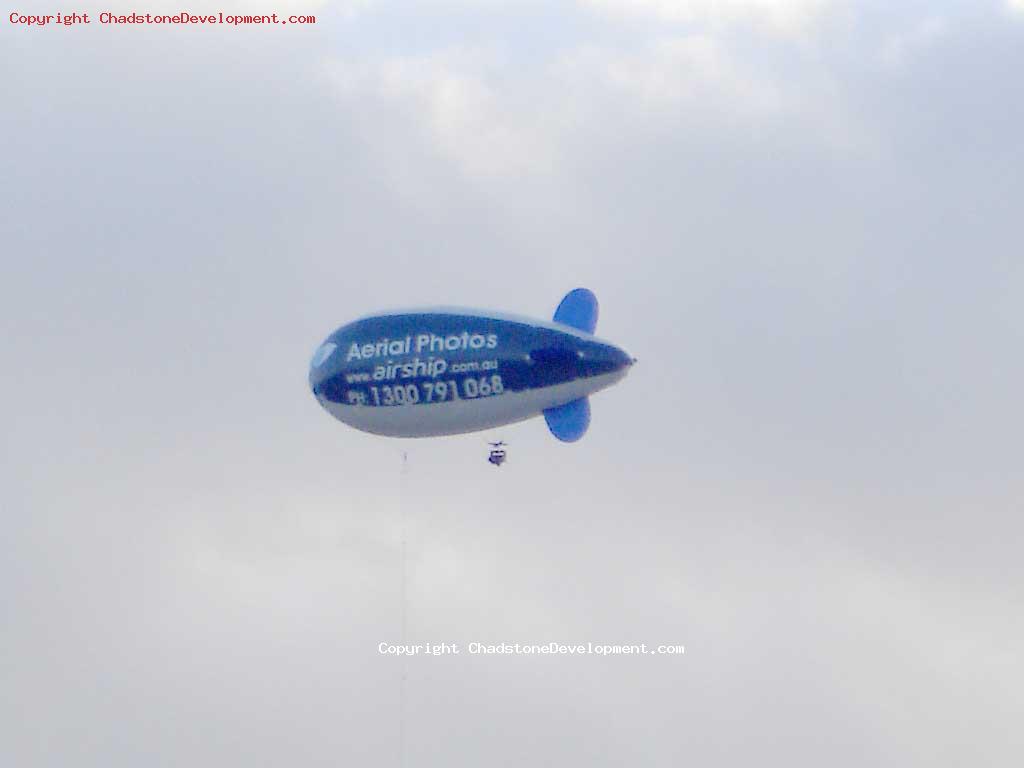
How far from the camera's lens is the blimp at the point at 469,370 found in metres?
131

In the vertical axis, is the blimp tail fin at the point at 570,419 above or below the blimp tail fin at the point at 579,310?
below

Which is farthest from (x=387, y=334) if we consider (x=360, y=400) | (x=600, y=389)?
(x=600, y=389)

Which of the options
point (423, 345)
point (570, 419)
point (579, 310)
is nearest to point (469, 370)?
point (423, 345)

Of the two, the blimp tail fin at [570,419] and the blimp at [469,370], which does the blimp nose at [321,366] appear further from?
the blimp tail fin at [570,419]

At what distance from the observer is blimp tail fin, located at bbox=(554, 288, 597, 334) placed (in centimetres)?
13488

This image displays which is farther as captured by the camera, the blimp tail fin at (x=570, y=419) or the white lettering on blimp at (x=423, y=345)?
the white lettering on blimp at (x=423, y=345)

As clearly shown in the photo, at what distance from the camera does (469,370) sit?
433 ft

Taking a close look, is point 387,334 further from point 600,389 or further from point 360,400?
point 600,389

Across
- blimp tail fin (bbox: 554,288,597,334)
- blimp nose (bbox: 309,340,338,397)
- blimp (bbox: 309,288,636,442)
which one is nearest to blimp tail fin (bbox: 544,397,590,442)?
blimp (bbox: 309,288,636,442)

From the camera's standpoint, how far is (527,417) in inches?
5246

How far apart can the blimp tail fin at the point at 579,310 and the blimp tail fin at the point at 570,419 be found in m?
4.64

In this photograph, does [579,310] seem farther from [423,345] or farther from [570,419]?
[423,345]

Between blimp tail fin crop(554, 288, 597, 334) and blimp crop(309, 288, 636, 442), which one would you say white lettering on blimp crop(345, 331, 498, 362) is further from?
blimp tail fin crop(554, 288, 597, 334)

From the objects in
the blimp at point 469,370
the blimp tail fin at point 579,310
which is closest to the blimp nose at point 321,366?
the blimp at point 469,370
